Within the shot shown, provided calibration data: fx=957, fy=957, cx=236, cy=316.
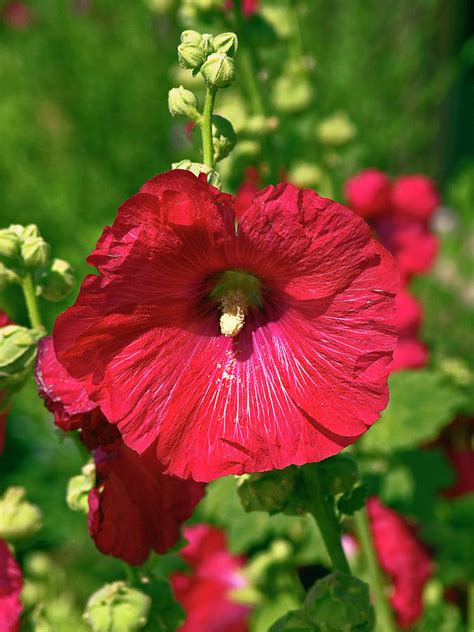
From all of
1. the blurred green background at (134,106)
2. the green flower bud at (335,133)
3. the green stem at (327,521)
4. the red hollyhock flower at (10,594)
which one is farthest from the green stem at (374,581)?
the blurred green background at (134,106)

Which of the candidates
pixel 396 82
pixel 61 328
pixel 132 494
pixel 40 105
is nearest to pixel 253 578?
pixel 132 494

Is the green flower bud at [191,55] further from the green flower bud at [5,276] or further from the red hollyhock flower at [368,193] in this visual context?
the red hollyhock flower at [368,193]

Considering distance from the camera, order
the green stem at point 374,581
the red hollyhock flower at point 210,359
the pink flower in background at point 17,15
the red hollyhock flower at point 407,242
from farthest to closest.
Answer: the pink flower in background at point 17,15 → the red hollyhock flower at point 407,242 → the green stem at point 374,581 → the red hollyhock flower at point 210,359

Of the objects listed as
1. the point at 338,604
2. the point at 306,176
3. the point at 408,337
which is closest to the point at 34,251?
the point at 338,604

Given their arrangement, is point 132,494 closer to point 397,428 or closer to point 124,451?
point 124,451

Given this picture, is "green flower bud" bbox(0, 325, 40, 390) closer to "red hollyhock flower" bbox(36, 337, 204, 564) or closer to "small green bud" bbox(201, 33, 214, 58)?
"red hollyhock flower" bbox(36, 337, 204, 564)

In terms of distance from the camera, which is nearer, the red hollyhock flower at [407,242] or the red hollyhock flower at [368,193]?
the red hollyhock flower at [368,193]

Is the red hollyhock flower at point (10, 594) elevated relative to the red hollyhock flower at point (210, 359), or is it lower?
lower
